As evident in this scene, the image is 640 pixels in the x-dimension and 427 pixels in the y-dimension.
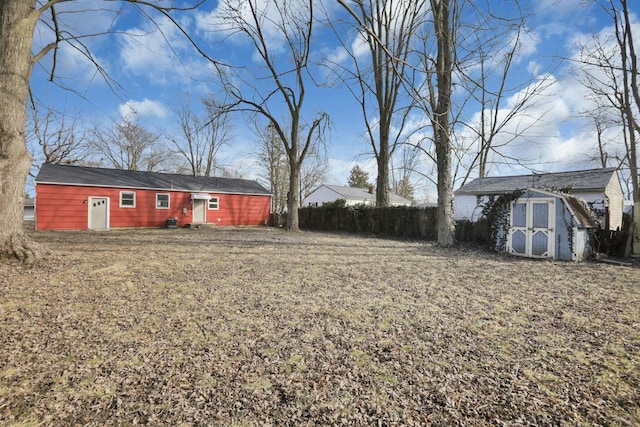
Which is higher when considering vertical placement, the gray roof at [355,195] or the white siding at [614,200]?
the gray roof at [355,195]

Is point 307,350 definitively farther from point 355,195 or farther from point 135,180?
point 355,195

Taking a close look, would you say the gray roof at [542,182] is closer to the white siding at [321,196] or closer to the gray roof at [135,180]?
the white siding at [321,196]

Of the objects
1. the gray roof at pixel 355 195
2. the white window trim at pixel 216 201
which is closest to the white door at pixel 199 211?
the white window trim at pixel 216 201

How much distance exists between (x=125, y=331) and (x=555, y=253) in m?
10.3

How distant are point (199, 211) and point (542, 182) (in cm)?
2087

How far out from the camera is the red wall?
15336 millimetres

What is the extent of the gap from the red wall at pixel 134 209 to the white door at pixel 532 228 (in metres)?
17.2

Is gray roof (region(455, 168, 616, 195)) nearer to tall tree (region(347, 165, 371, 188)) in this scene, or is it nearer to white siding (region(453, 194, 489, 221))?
white siding (region(453, 194, 489, 221))

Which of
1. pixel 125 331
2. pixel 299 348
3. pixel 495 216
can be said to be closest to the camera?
pixel 299 348

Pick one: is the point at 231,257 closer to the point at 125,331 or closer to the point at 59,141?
the point at 125,331

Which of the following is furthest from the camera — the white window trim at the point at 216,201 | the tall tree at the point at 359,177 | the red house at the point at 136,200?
the tall tree at the point at 359,177

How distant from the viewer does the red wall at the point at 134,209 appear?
50.3ft

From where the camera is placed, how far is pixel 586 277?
248 inches

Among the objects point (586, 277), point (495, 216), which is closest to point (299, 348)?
point (586, 277)
